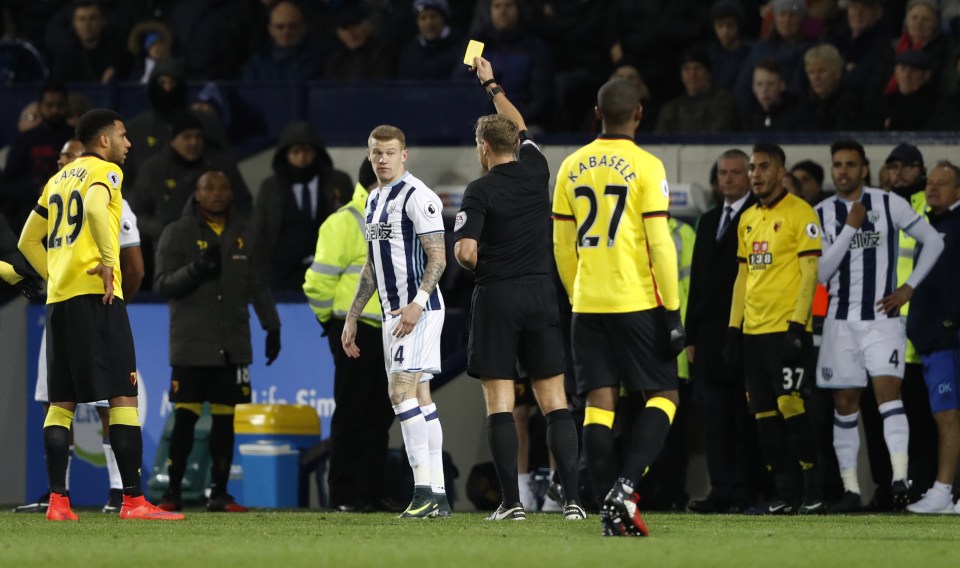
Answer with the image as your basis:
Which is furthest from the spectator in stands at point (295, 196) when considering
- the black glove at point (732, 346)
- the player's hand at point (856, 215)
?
the player's hand at point (856, 215)

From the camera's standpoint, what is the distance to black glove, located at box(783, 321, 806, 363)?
10852mm

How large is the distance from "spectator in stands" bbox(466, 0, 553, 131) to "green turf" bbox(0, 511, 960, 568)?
20.0ft

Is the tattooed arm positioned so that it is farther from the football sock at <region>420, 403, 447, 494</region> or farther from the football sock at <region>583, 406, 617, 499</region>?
the football sock at <region>583, 406, 617, 499</region>

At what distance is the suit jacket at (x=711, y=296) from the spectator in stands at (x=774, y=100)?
8.08ft

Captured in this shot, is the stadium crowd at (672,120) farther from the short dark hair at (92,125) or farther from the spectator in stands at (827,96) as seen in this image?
the short dark hair at (92,125)

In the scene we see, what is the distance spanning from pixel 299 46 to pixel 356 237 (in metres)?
5.90

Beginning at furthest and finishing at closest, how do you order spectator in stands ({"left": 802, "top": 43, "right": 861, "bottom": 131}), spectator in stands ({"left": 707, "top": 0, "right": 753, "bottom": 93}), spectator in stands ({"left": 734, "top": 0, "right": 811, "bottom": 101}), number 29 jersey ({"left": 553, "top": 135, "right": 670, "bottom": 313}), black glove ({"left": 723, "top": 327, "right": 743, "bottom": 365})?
1. spectator in stands ({"left": 707, "top": 0, "right": 753, "bottom": 93})
2. spectator in stands ({"left": 734, "top": 0, "right": 811, "bottom": 101})
3. spectator in stands ({"left": 802, "top": 43, "right": 861, "bottom": 131})
4. black glove ({"left": 723, "top": 327, "right": 743, "bottom": 365})
5. number 29 jersey ({"left": 553, "top": 135, "right": 670, "bottom": 313})

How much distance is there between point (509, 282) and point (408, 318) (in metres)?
0.59

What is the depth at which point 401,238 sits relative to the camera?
381 inches

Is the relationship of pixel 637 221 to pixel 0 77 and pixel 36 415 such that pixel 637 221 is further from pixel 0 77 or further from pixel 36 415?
pixel 0 77

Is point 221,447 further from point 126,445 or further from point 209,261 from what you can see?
point 126,445

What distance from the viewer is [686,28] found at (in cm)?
1595

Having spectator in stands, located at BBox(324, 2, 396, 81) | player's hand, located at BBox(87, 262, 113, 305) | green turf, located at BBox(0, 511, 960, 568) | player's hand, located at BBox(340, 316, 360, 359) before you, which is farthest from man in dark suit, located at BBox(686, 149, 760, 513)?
spectator in stands, located at BBox(324, 2, 396, 81)

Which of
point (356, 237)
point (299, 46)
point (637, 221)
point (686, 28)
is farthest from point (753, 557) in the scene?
point (299, 46)
